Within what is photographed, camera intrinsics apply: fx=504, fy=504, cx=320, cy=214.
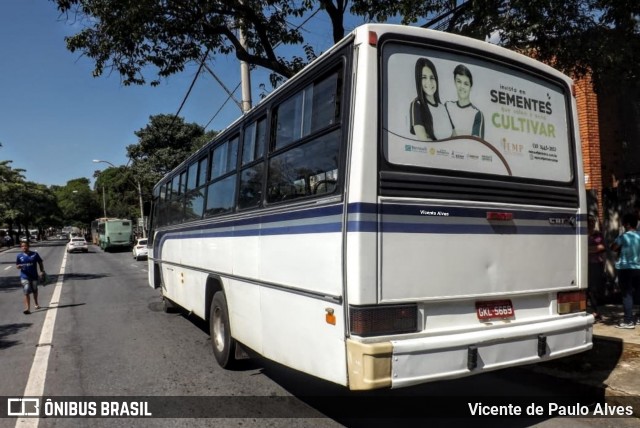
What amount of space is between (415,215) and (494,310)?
3.56 ft

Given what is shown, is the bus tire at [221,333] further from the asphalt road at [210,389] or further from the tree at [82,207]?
the tree at [82,207]

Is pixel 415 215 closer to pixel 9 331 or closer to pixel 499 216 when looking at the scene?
pixel 499 216

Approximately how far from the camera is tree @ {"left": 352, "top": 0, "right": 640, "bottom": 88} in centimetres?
672

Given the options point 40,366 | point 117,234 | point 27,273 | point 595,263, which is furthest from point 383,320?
point 117,234

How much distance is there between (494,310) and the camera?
3988mm

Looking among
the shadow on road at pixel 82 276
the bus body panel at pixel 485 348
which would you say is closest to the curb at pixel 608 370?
the bus body panel at pixel 485 348

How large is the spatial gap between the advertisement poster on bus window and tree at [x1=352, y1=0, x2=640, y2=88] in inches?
108

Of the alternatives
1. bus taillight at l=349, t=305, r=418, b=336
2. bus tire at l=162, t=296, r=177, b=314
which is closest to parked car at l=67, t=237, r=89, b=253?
bus tire at l=162, t=296, r=177, b=314

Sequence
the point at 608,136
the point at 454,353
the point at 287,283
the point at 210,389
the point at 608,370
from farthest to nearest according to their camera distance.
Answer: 1. the point at 608,136
2. the point at 210,389
3. the point at 608,370
4. the point at 287,283
5. the point at 454,353

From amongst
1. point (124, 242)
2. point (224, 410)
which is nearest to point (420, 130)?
point (224, 410)

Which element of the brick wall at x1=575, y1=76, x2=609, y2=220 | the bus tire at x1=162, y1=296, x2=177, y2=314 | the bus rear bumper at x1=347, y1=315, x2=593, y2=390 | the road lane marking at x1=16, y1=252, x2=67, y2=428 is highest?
the brick wall at x1=575, y1=76, x2=609, y2=220

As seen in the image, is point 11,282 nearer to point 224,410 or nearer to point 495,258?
point 224,410

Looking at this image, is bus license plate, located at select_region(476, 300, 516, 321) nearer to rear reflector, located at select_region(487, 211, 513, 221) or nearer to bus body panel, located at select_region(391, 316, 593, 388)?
bus body panel, located at select_region(391, 316, 593, 388)

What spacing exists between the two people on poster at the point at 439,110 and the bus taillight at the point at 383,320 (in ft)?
4.19
